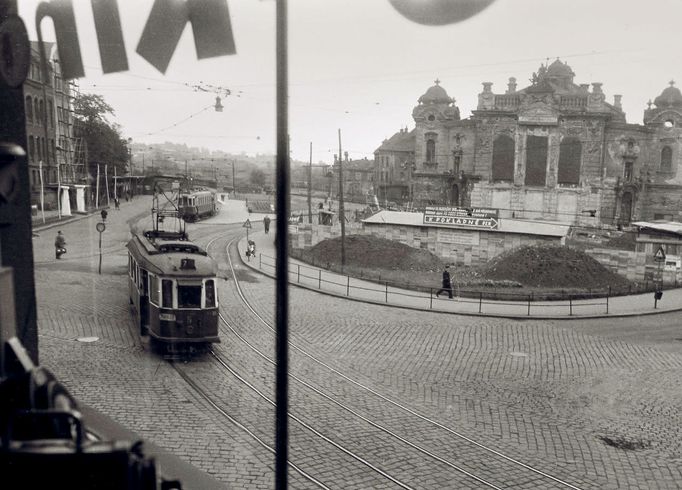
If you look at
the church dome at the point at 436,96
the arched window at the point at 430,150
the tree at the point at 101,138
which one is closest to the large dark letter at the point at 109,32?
the tree at the point at 101,138

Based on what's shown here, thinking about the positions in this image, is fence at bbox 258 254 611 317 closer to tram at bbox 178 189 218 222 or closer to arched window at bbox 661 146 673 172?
tram at bbox 178 189 218 222

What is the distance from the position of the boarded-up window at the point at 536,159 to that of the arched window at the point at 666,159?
28.5ft

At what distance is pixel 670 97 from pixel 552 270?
2793 cm

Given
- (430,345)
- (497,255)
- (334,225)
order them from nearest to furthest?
(430,345)
(497,255)
(334,225)

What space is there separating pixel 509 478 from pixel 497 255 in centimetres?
1937

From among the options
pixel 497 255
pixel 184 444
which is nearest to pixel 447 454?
pixel 184 444

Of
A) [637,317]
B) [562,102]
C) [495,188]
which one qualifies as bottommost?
[637,317]

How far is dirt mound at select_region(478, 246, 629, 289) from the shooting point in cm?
2328

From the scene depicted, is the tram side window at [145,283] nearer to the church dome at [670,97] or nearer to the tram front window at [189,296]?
the tram front window at [189,296]

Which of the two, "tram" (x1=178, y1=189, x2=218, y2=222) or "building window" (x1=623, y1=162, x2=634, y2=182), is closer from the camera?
"tram" (x1=178, y1=189, x2=218, y2=222)

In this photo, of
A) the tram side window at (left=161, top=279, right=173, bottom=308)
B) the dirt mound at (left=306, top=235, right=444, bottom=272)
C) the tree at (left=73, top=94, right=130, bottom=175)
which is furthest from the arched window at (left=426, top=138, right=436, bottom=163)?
the tram side window at (left=161, top=279, right=173, bottom=308)

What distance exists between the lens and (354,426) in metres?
8.63

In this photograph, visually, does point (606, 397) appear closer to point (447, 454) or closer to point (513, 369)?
point (513, 369)

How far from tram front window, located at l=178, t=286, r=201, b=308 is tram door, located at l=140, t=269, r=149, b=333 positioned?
1148mm
